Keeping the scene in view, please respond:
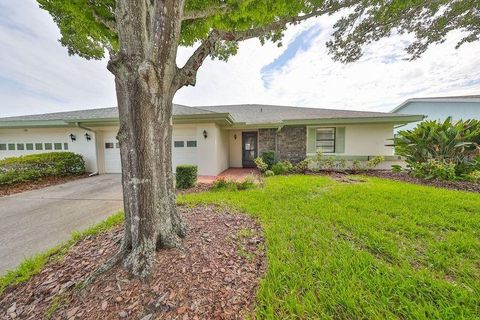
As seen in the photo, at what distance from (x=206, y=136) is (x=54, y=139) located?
8.55 metres

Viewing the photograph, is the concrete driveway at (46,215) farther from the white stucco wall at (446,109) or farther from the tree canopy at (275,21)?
the white stucco wall at (446,109)

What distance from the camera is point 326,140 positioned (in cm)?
1009

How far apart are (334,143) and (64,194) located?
39.0 ft

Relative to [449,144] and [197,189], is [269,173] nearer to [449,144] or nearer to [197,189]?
[197,189]

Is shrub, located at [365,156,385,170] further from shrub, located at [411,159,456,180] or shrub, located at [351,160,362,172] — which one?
shrub, located at [411,159,456,180]

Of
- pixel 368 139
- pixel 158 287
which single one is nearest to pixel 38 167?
pixel 158 287

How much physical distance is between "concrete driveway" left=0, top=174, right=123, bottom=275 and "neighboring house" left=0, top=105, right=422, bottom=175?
10.8 feet

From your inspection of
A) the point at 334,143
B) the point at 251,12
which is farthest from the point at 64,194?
the point at 334,143

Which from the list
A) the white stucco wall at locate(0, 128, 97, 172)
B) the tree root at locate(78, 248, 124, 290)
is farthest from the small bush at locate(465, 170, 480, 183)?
the white stucco wall at locate(0, 128, 97, 172)

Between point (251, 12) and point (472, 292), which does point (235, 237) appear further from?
point (251, 12)

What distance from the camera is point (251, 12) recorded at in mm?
3312

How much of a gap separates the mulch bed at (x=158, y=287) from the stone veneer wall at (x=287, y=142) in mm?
8183

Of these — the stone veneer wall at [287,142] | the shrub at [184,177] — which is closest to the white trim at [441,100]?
the stone veneer wall at [287,142]

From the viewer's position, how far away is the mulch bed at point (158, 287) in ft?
5.33
